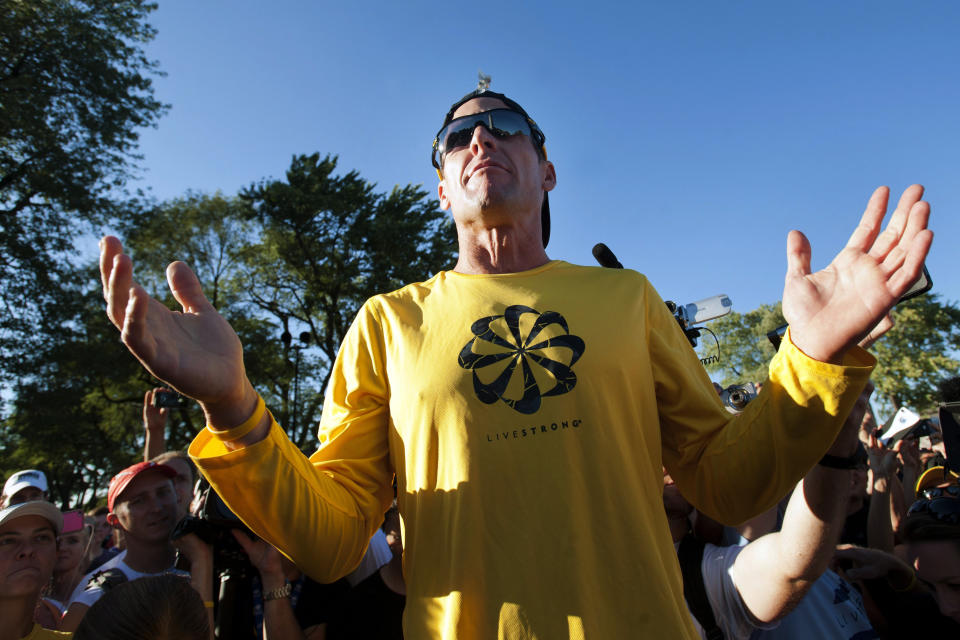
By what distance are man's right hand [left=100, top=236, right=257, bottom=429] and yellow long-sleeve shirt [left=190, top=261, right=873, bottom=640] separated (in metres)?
0.12

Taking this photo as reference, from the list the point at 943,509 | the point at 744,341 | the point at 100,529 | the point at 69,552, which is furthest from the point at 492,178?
the point at 744,341

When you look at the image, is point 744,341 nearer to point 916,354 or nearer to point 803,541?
point 916,354

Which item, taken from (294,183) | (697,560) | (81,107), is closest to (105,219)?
(81,107)

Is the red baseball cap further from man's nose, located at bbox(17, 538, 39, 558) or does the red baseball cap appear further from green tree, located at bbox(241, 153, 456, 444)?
green tree, located at bbox(241, 153, 456, 444)

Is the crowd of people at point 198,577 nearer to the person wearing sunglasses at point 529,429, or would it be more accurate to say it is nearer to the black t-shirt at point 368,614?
the black t-shirt at point 368,614

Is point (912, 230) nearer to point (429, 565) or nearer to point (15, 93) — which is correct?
point (429, 565)

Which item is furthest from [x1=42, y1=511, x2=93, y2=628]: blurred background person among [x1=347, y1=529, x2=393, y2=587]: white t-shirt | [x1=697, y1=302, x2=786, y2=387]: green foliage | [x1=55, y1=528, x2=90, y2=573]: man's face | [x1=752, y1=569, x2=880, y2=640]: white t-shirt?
[x1=697, y1=302, x2=786, y2=387]: green foliage

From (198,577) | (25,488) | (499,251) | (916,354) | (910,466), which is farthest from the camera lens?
(916,354)

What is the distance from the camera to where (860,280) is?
4.25ft

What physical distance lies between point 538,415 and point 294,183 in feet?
67.2

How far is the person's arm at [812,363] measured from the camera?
4.16 ft

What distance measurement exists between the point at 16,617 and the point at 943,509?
4.52 meters

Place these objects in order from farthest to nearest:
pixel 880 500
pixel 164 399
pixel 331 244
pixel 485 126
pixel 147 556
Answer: pixel 331 244
pixel 164 399
pixel 880 500
pixel 147 556
pixel 485 126

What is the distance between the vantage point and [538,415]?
4.98ft
